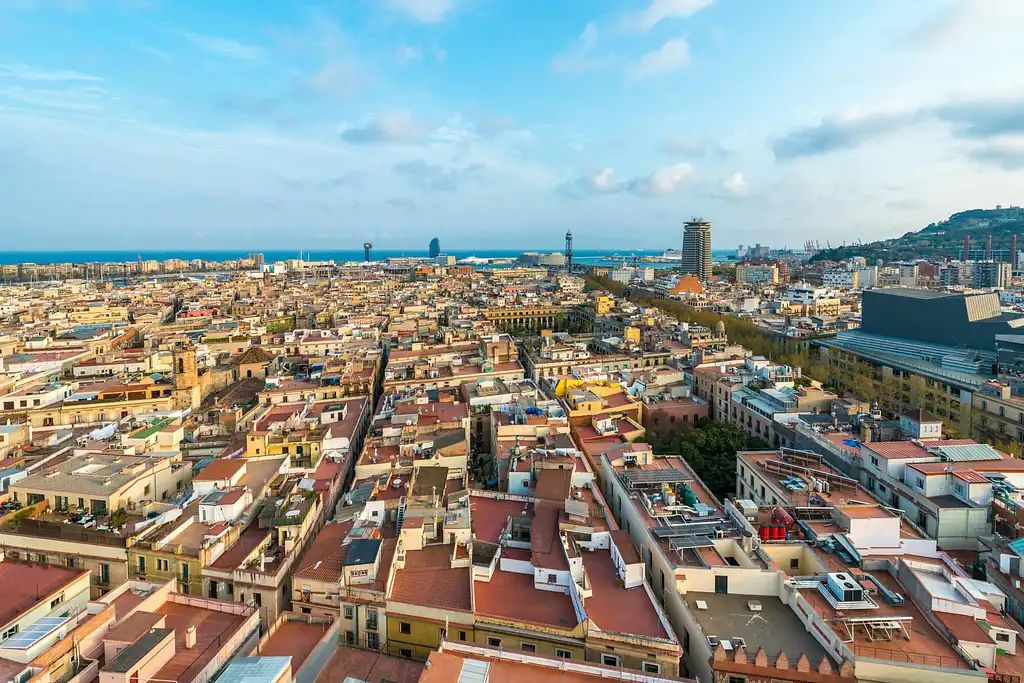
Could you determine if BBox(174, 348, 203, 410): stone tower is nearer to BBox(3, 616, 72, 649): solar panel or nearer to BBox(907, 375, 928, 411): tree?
BBox(3, 616, 72, 649): solar panel

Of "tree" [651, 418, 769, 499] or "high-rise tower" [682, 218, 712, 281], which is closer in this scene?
"tree" [651, 418, 769, 499]

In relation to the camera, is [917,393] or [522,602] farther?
[917,393]

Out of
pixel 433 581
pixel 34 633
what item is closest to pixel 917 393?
pixel 433 581

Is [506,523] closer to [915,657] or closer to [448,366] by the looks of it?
[915,657]

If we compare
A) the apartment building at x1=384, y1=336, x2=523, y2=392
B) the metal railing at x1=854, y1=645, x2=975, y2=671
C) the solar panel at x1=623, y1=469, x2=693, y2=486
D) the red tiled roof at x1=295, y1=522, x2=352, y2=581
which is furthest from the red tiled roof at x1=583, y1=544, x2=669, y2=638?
the apartment building at x1=384, y1=336, x2=523, y2=392

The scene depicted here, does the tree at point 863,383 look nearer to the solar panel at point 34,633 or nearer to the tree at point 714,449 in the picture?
the tree at point 714,449
